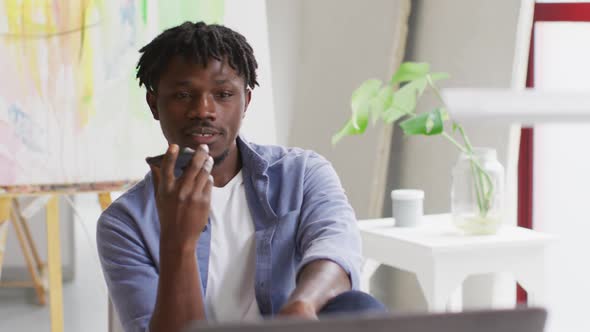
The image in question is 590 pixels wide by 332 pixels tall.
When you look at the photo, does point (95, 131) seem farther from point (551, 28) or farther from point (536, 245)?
point (551, 28)

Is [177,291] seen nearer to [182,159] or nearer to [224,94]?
[182,159]

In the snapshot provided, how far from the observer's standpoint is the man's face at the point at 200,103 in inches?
52.4

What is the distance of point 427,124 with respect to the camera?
2.04 meters

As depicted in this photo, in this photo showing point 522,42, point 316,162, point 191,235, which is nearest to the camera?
point 191,235

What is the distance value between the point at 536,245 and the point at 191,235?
1.16 meters

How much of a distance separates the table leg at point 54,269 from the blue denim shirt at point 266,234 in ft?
3.18

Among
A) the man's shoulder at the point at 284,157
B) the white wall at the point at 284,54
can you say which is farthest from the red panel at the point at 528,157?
the man's shoulder at the point at 284,157

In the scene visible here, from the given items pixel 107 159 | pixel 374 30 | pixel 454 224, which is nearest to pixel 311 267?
pixel 454 224

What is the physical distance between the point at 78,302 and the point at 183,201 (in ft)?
8.16

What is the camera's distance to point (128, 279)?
1290mm

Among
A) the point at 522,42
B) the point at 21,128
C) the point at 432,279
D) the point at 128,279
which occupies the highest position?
the point at 522,42

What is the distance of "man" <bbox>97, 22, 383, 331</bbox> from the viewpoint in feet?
3.97

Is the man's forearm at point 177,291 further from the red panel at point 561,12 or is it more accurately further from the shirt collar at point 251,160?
the red panel at point 561,12

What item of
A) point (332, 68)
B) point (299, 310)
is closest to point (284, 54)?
point (332, 68)
